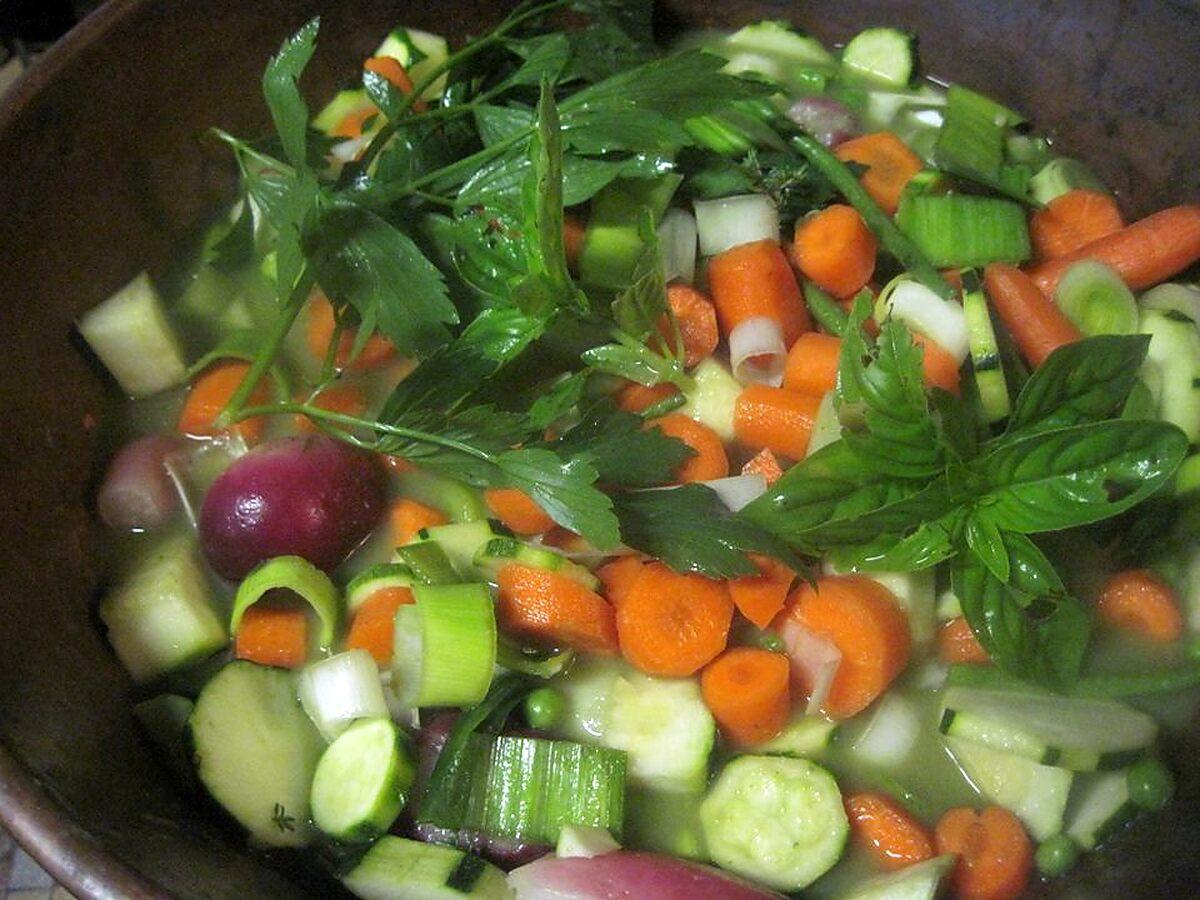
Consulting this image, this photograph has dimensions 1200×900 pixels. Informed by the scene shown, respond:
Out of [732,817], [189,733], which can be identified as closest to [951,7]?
[732,817]

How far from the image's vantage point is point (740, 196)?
7.89ft

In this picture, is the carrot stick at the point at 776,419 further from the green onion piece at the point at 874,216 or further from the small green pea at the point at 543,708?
the small green pea at the point at 543,708

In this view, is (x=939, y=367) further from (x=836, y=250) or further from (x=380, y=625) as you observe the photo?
(x=380, y=625)

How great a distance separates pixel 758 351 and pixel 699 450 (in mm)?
258

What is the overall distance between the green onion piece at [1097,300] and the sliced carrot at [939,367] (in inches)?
13.0

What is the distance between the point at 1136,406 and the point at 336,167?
1789mm

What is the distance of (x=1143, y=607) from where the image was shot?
2.04m

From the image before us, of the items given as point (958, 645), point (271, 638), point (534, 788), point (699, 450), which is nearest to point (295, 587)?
point (271, 638)

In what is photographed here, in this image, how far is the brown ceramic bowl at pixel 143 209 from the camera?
5.36 feet

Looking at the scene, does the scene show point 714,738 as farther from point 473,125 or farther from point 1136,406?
point 473,125

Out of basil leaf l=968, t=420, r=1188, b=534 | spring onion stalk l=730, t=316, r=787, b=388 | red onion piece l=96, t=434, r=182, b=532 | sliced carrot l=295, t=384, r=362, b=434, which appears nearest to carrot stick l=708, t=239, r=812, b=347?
spring onion stalk l=730, t=316, r=787, b=388

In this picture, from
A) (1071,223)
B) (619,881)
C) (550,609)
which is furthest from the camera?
(1071,223)

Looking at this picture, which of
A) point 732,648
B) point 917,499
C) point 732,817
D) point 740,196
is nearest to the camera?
point 917,499

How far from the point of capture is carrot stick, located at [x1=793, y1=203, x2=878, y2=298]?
232 centimetres
